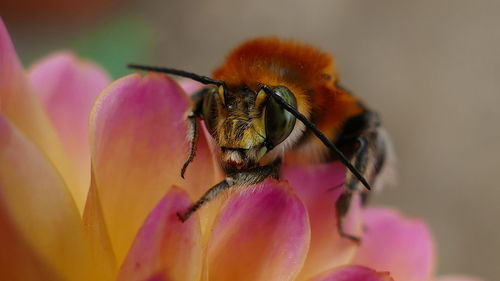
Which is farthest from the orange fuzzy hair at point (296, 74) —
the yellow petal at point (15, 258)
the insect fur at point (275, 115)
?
the yellow petal at point (15, 258)

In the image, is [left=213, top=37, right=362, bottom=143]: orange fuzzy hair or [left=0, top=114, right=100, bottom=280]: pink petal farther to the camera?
[left=213, top=37, right=362, bottom=143]: orange fuzzy hair

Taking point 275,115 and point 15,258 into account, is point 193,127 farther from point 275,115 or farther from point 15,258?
point 15,258

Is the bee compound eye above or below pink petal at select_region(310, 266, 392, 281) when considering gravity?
above

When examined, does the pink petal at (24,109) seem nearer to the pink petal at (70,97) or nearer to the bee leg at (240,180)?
the pink petal at (70,97)

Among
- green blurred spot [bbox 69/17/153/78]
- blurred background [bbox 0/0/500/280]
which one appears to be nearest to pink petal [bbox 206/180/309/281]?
green blurred spot [bbox 69/17/153/78]

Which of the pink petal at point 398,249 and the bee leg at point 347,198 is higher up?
the bee leg at point 347,198

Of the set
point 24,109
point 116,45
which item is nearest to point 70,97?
point 24,109

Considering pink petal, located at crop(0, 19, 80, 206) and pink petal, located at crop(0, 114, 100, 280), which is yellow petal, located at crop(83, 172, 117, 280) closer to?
pink petal, located at crop(0, 114, 100, 280)

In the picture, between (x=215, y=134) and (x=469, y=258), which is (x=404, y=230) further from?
(x=469, y=258)
